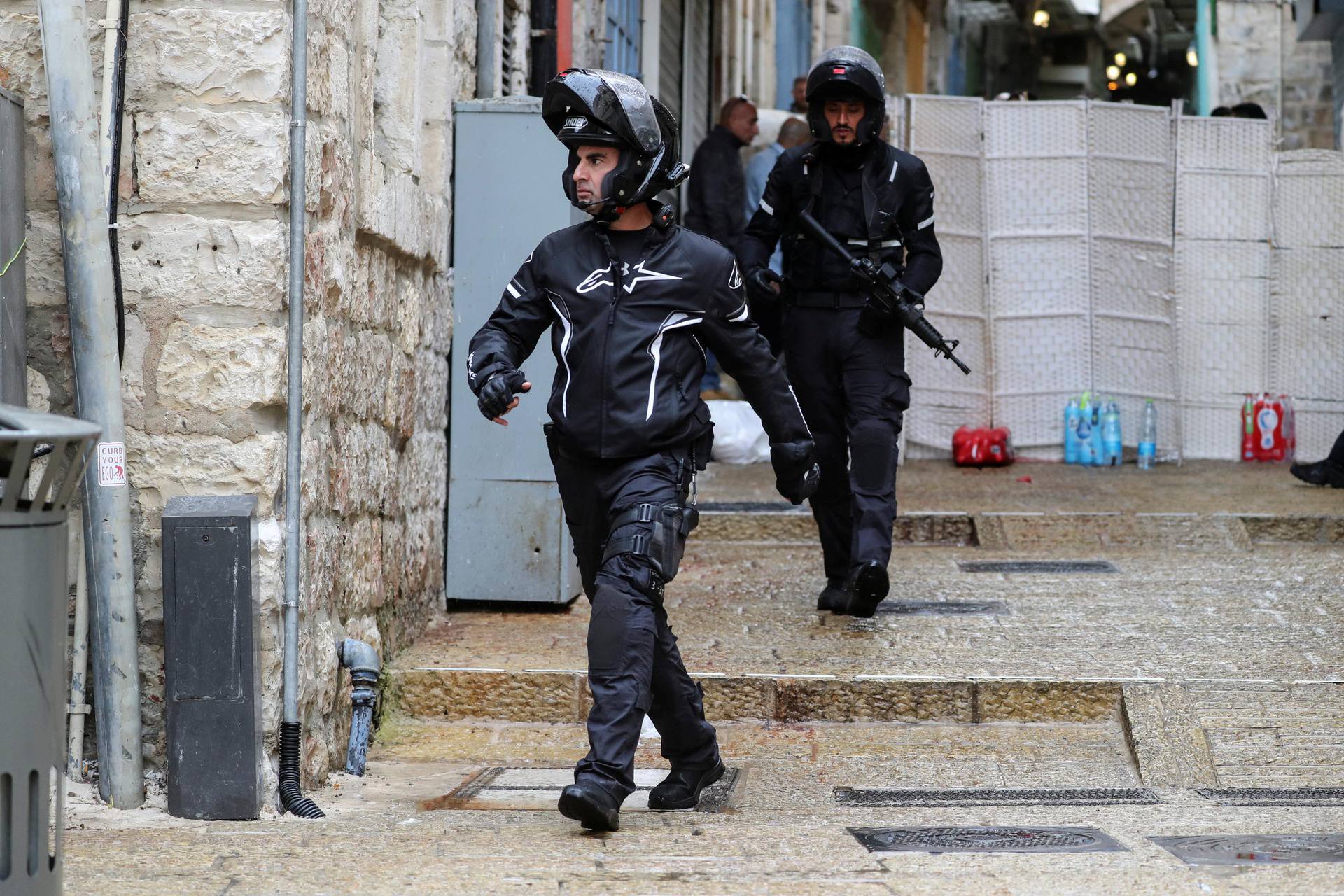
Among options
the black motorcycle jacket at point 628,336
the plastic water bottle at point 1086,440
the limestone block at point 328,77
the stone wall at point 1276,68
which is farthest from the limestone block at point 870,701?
the stone wall at point 1276,68

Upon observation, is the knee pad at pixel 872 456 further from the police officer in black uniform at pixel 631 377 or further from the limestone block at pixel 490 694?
the police officer in black uniform at pixel 631 377

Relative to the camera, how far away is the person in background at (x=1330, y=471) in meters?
9.15

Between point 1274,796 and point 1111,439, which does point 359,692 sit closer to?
point 1274,796

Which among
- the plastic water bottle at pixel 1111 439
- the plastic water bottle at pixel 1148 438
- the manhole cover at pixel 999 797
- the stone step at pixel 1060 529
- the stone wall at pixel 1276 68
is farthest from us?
the stone wall at pixel 1276 68

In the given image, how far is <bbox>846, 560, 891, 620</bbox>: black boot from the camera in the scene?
6.20 metres

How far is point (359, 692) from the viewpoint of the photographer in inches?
198

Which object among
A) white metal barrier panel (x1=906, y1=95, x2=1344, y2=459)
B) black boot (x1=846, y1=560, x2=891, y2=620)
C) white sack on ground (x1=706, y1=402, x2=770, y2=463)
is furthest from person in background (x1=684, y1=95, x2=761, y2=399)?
black boot (x1=846, y1=560, x2=891, y2=620)

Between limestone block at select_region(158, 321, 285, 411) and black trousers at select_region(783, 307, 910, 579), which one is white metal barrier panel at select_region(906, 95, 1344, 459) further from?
limestone block at select_region(158, 321, 285, 411)

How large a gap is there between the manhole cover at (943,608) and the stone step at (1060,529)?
1.53 meters

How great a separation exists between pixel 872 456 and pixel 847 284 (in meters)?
0.66

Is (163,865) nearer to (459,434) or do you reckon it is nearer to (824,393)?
(459,434)

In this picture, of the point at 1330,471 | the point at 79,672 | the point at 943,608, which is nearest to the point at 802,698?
the point at 943,608

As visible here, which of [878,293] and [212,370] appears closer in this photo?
[212,370]

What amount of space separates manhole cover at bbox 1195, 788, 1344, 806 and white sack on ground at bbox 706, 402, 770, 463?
6355 millimetres
